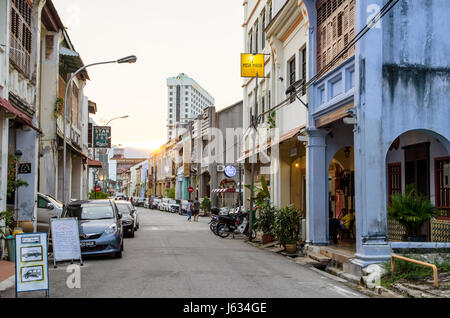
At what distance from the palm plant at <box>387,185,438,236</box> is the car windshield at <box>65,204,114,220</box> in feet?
27.3

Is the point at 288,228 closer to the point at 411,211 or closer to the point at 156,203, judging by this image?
the point at 411,211

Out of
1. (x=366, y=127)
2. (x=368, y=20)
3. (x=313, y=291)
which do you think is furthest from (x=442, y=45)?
(x=313, y=291)

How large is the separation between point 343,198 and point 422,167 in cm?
658

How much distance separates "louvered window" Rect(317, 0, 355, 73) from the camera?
14.2m

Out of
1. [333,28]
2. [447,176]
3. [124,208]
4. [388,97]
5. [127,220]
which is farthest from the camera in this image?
[124,208]

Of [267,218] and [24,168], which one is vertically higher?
[24,168]

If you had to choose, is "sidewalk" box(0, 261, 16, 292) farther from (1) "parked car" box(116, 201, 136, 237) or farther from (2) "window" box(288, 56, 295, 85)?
(2) "window" box(288, 56, 295, 85)

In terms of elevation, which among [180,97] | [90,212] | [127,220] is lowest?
[127,220]

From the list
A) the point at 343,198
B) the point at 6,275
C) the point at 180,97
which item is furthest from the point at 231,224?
the point at 180,97

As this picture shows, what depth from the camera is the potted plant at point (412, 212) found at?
1162 cm

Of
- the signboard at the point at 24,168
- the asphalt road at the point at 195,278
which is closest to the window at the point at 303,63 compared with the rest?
the asphalt road at the point at 195,278

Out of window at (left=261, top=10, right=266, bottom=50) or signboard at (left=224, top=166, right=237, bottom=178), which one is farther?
signboard at (left=224, top=166, right=237, bottom=178)

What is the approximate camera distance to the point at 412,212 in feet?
38.3

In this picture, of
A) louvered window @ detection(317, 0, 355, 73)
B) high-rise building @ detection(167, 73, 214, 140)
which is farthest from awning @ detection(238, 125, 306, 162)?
high-rise building @ detection(167, 73, 214, 140)
